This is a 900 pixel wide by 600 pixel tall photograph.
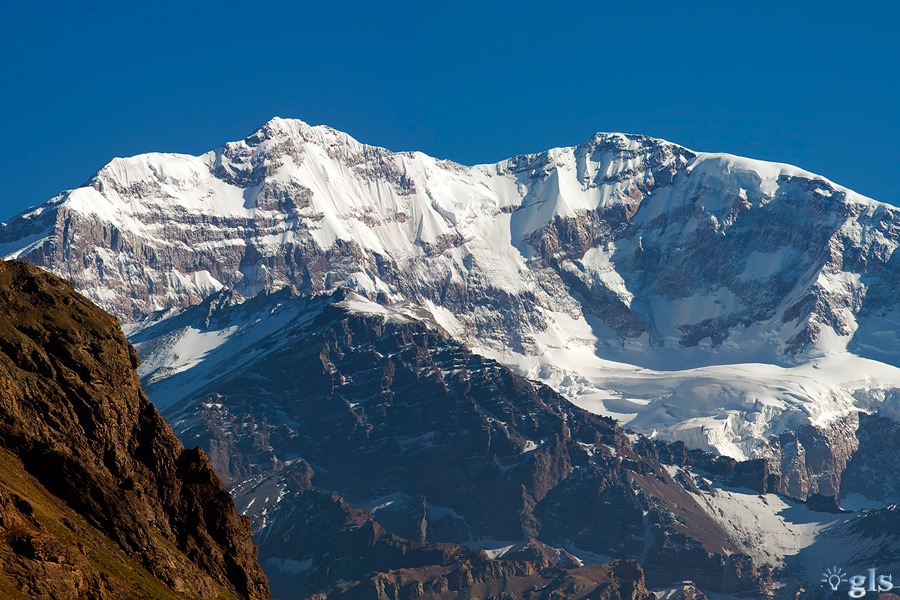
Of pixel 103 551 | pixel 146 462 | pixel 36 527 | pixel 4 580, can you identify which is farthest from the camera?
pixel 146 462

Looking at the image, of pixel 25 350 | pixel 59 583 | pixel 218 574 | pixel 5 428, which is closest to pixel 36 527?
pixel 59 583

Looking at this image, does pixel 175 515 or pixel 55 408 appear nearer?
pixel 55 408

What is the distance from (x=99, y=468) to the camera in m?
87.4

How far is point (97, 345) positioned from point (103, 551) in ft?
54.2

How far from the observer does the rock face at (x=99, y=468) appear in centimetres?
7950

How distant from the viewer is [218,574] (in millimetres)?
95562

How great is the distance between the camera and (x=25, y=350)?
87000 mm

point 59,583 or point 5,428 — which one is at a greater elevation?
point 5,428

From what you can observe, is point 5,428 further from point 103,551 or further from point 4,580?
point 4,580

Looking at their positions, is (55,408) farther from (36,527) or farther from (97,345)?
(36,527)

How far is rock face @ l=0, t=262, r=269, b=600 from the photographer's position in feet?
261

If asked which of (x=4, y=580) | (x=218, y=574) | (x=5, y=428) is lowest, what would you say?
(x=218, y=574)

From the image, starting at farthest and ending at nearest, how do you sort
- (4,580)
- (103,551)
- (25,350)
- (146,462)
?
(146,462) < (25,350) < (103,551) < (4,580)

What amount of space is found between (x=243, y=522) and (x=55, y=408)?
2118cm
